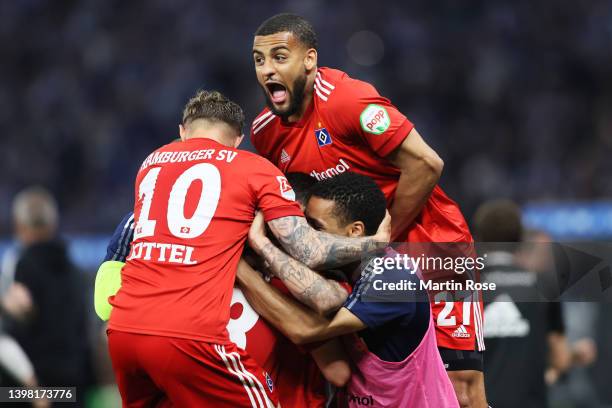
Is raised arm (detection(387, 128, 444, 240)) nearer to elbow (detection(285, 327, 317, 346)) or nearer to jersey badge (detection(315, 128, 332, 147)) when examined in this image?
jersey badge (detection(315, 128, 332, 147))

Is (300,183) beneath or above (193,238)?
above

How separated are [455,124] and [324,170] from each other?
30.4ft

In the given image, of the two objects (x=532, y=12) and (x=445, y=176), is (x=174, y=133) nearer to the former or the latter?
(x=445, y=176)

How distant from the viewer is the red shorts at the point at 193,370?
3.96m

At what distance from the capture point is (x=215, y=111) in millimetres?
4449

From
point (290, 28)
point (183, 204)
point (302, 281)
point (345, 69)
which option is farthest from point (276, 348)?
→ point (345, 69)

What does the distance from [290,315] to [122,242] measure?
39.3 inches

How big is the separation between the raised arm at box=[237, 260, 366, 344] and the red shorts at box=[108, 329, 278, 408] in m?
0.21

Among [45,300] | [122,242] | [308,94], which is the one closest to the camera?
[122,242]

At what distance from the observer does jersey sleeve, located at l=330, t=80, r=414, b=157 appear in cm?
472

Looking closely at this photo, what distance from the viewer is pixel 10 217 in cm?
1325

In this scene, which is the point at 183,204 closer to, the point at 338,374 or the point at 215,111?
the point at 215,111

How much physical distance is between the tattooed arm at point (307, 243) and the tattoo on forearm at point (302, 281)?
35 millimetres

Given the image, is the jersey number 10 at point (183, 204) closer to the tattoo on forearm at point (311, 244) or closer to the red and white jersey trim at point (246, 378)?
the tattoo on forearm at point (311, 244)
